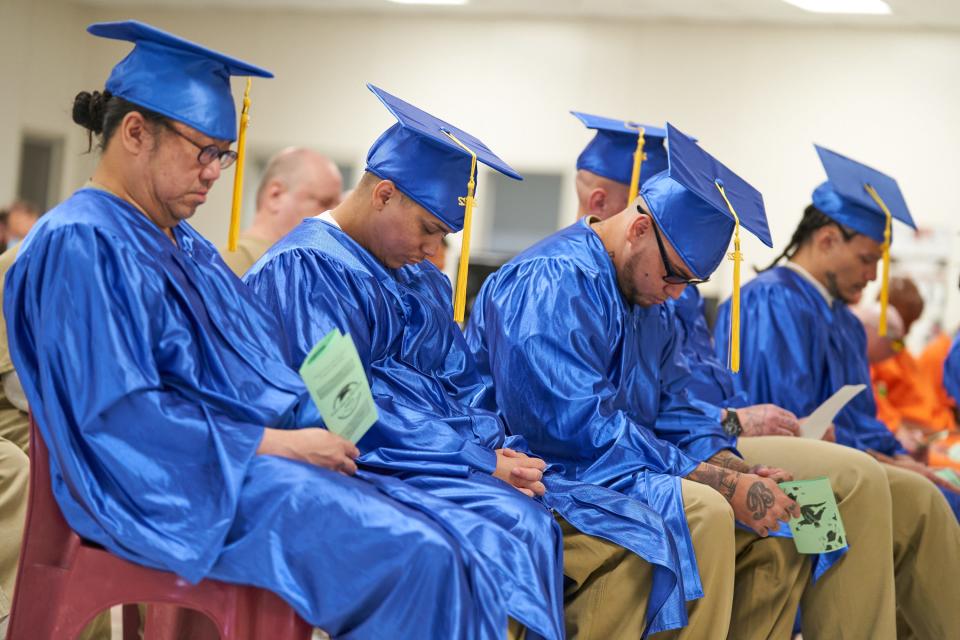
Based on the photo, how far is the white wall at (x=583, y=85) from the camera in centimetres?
931

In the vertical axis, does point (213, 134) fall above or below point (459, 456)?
above

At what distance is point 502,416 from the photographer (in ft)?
9.78

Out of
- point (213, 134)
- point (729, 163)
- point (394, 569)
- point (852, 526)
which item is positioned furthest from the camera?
point (729, 163)

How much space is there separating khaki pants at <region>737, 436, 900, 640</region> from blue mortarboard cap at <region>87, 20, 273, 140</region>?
201cm

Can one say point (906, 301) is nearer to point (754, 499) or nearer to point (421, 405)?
point (754, 499)

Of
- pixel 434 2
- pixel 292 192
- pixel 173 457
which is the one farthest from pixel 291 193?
pixel 434 2

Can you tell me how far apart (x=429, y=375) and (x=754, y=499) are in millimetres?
904

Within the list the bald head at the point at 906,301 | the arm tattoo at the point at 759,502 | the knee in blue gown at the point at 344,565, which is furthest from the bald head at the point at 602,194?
the bald head at the point at 906,301

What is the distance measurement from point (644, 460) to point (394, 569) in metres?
1.02

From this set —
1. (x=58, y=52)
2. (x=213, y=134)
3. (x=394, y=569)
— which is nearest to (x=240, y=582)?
(x=394, y=569)

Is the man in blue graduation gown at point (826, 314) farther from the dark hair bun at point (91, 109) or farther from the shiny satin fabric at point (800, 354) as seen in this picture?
the dark hair bun at point (91, 109)

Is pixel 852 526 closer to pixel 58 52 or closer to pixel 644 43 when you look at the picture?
pixel 644 43

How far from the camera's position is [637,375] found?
10.4ft

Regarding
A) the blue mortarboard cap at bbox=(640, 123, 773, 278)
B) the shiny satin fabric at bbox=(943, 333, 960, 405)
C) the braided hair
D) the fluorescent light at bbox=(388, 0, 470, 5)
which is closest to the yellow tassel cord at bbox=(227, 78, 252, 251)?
the blue mortarboard cap at bbox=(640, 123, 773, 278)
